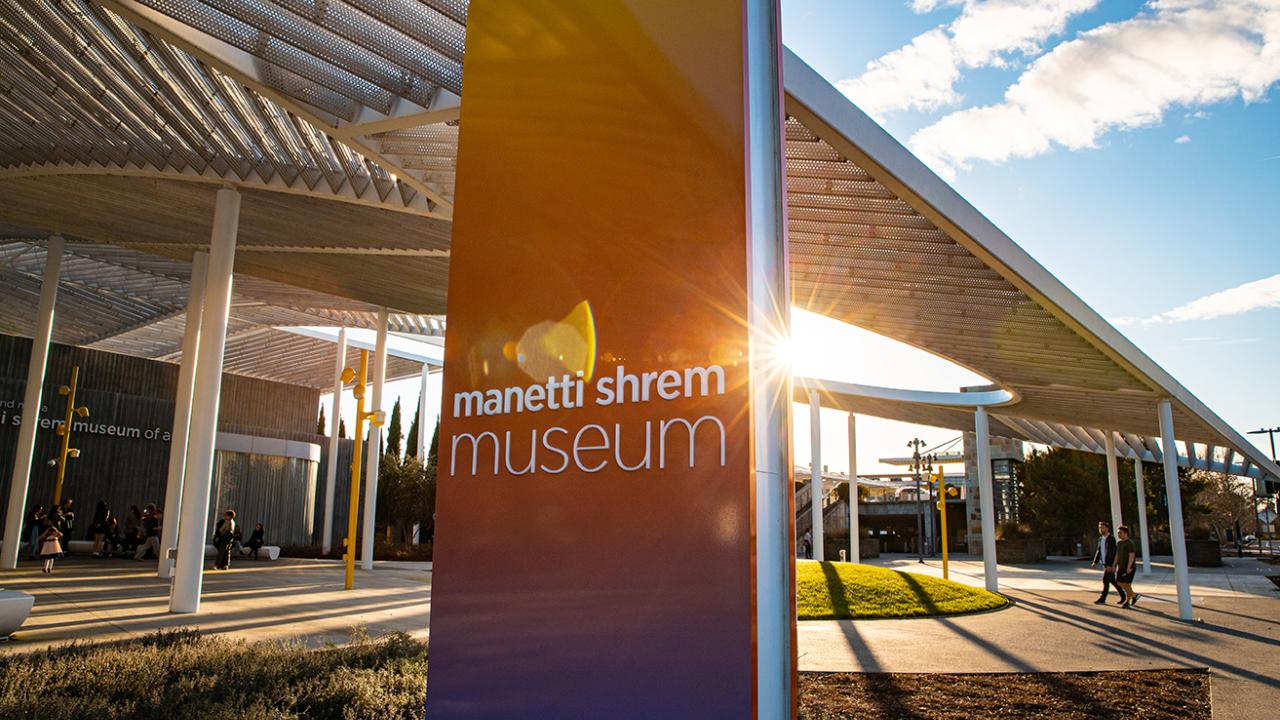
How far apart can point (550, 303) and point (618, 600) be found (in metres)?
1.56

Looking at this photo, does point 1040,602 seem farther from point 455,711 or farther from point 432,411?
point 432,411

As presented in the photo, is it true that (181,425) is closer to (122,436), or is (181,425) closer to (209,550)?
(209,550)

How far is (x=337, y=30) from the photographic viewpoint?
8055 mm

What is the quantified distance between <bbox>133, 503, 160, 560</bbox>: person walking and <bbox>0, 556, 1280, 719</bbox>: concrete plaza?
2962 millimetres

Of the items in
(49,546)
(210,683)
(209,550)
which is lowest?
(209,550)

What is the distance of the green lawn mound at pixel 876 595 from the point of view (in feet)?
48.8

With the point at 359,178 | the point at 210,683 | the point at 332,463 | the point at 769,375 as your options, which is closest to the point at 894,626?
the point at 210,683

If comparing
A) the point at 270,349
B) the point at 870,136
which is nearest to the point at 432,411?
the point at 270,349

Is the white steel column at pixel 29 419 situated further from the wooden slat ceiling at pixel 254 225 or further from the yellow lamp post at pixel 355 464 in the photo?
the yellow lamp post at pixel 355 464

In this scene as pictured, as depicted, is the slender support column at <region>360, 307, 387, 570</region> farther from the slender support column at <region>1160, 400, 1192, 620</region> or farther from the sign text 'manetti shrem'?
the sign text 'manetti shrem'

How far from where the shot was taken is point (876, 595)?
16.3m

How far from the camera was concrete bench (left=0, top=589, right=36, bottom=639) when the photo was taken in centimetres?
880

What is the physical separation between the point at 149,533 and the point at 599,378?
24070mm

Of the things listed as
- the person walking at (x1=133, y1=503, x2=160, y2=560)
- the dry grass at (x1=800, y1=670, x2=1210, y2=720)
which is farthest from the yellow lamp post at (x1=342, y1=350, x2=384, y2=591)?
the dry grass at (x1=800, y1=670, x2=1210, y2=720)
